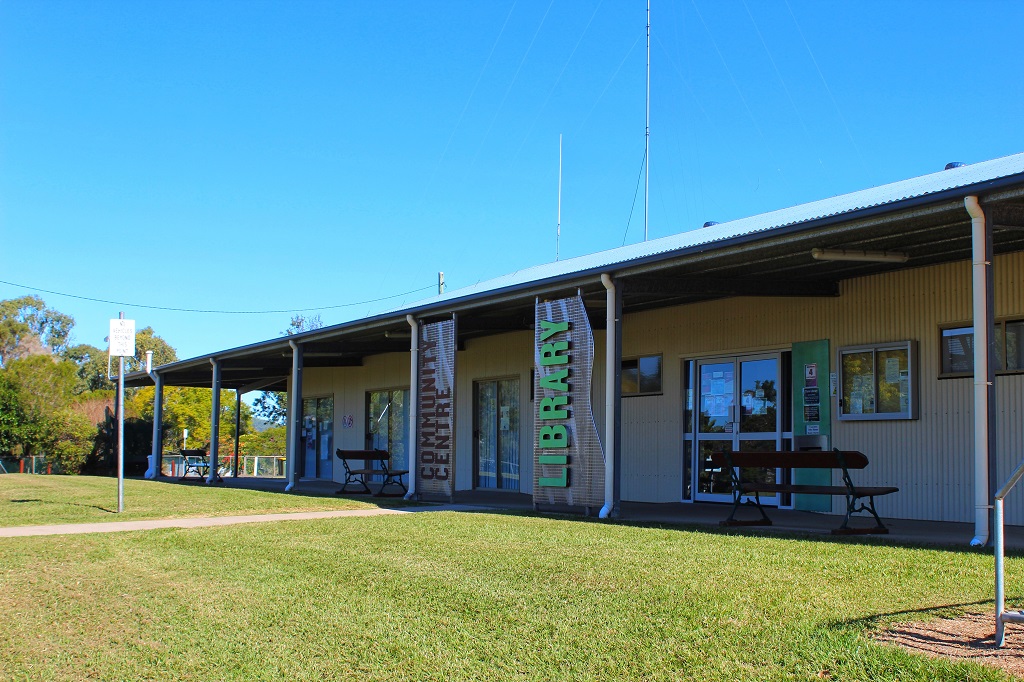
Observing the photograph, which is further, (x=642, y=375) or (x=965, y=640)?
(x=642, y=375)

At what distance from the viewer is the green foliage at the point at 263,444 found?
55969mm

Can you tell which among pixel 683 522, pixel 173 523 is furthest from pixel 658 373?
pixel 173 523

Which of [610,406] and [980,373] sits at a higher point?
[980,373]

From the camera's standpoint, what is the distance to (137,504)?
1450 centimetres

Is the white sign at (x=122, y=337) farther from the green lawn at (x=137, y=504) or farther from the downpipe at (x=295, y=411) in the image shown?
the downpipe at (x=295, y=411)

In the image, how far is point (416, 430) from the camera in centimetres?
1580

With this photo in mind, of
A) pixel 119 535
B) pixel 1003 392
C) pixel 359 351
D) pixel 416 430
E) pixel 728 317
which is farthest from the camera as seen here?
pixel 359 351

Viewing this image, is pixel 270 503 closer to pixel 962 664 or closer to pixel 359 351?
pixel 359 351

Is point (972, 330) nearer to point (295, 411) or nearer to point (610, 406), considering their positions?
point (610, 406)

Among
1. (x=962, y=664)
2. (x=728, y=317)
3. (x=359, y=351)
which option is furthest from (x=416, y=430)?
(x=962, y=664)

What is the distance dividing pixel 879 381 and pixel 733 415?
8.62 feet

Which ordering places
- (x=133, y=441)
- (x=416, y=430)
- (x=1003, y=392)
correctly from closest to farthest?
1. (x=1003, y=392)
2. (x=416, y=430)
3. (x=133, y=441)

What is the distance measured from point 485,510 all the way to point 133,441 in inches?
884

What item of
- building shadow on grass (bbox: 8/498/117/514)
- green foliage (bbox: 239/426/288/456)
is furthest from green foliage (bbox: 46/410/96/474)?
green foliage (bbox: 239/426/288/456)
